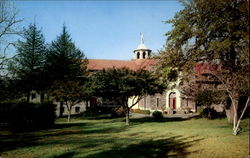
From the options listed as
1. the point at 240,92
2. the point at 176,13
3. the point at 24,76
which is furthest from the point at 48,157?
the point at 24,76

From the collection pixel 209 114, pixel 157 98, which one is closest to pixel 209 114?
pixel 209 114

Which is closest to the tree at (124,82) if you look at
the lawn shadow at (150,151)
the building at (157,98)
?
the building at (157,98)

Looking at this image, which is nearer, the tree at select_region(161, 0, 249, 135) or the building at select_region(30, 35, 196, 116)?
the tree at select_region(161, 0, 249, 135)

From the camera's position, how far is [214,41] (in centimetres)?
1880

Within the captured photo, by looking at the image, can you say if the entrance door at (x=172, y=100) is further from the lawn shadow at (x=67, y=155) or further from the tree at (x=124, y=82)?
the lawn shadow at (x=67, y=155)

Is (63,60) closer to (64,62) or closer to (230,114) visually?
(64,62)

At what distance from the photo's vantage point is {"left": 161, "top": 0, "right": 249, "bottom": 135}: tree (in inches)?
680

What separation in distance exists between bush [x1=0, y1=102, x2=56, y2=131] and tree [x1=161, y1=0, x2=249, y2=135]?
12626mm

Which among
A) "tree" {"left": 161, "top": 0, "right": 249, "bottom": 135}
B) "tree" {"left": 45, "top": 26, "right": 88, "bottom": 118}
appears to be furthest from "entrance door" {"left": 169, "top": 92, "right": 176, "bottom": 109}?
"tree" {"left": 161, "top": 0, "right": 249, "bottom": 135}

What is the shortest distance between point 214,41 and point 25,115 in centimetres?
1717

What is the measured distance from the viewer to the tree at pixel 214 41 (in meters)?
17.3

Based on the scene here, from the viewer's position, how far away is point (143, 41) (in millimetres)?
65188

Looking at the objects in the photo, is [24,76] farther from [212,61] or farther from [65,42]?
[212,61]

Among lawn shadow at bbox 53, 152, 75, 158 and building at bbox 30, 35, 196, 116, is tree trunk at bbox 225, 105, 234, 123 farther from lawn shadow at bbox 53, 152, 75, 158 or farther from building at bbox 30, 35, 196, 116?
lawn shadow at bbox 53, 152, 75, 158
